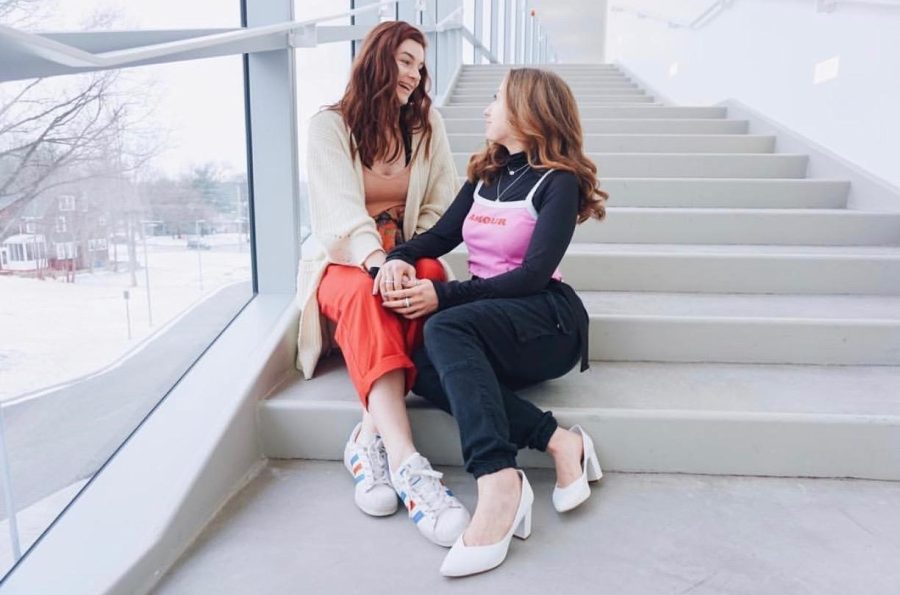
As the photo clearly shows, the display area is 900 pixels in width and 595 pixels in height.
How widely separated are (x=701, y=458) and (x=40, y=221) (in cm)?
133

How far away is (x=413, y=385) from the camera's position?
4.80 ft

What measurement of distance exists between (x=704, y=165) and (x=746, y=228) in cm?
65

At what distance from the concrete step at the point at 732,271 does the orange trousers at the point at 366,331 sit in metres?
0.64

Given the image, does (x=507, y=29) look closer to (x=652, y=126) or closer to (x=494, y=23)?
(x=494, y=23)

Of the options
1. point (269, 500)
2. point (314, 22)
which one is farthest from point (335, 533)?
point (314, 22)

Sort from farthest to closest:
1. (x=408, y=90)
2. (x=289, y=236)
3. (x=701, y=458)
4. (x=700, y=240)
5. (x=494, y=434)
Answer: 1. (x=700, y=240)
2. (x=289, y=236)
3. (x=408, y=90)
4. (x=701, y=458)
5. (x=494, y=434)

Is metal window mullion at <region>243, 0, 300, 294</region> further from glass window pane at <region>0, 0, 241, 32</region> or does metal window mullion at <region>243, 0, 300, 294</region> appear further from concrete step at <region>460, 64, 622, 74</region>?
concrete step at <region>460, 64, 622, 74</region>

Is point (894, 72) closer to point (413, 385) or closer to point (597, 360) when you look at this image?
point (597, 360)

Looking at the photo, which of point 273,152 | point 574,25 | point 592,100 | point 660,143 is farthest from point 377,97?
point 574,25

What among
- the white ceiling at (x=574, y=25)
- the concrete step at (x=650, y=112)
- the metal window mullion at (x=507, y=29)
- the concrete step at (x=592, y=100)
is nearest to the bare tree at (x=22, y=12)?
the concrete step at (x=650, y=112)

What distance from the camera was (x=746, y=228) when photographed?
2.41 meters

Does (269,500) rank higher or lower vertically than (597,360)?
lower

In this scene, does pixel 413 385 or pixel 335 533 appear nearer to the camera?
pixel 335 533

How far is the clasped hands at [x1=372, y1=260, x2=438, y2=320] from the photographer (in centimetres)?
141
